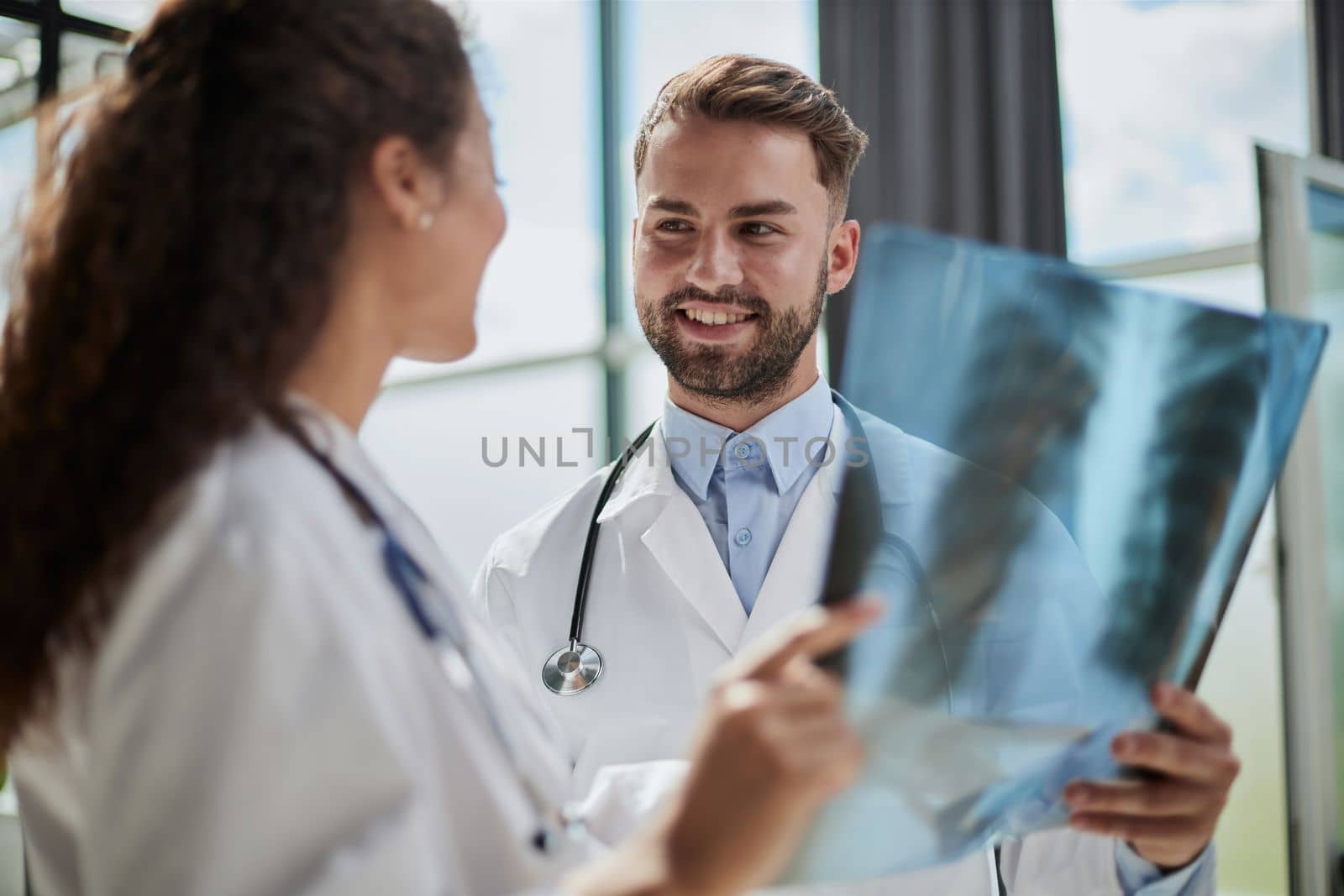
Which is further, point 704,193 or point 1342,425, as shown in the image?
point 1342,425

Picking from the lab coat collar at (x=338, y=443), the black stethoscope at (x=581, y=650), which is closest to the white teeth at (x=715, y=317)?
the black stethoscope at (x=581, y=650)

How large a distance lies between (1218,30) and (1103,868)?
2.74 m

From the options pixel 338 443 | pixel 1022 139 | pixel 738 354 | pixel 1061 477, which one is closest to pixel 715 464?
pixel 738 354

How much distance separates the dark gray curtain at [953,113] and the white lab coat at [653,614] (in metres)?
1.92

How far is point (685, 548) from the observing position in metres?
1.49

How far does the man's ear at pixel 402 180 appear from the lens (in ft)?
2.57

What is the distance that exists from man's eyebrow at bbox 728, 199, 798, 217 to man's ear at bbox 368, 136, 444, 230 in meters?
0.86

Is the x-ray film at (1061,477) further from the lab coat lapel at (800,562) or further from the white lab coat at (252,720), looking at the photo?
the lab coat lapel at (800,562)

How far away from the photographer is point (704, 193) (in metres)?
1.62

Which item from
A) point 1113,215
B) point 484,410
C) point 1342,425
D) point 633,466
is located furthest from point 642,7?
point 633,466

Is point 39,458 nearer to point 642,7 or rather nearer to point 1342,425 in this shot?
point 1342,425

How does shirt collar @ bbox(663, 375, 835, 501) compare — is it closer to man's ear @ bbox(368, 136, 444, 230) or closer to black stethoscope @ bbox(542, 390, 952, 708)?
black stethoscope @ bbox(542, 390, 952, 708)

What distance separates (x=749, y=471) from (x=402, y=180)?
0.87 meters

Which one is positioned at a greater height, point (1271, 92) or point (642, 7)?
point (642, 7)
